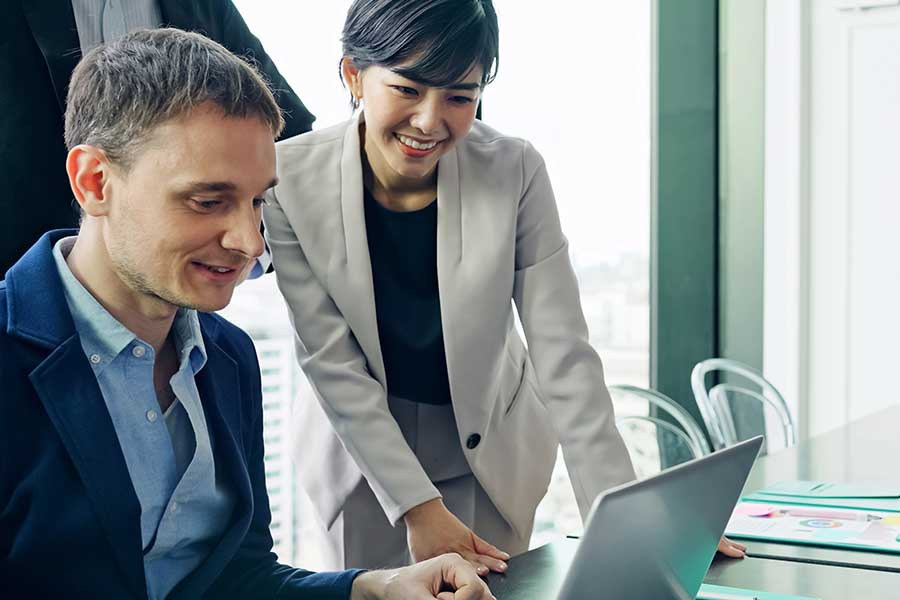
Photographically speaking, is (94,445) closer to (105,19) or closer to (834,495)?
(105,19)

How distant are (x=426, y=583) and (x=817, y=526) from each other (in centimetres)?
69

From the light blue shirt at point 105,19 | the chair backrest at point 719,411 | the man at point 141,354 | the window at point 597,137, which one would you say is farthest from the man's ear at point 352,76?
the chair backrest at point 719,411

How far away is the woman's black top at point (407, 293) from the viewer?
1.78 m

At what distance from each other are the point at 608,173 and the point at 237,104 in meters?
2.96

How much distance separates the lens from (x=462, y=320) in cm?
174

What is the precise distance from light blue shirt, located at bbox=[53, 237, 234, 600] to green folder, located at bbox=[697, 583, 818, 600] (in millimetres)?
561

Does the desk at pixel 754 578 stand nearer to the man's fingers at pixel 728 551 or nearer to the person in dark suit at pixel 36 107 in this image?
the man's fingers at pixel 728 551

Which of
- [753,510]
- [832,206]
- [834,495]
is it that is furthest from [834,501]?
[832,206]

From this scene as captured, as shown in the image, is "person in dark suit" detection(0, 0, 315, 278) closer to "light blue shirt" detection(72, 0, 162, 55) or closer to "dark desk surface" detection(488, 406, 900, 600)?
"light blue shirt" detection(72, 0, 162, 55)

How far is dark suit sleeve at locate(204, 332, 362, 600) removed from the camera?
1.31m

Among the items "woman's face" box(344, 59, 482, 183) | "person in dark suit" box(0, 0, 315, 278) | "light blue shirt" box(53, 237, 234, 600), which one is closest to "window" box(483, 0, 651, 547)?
"woman's face" box(344, 59, 482, 183)

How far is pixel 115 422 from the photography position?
1.18 meters

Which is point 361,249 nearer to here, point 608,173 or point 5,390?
point 5,390

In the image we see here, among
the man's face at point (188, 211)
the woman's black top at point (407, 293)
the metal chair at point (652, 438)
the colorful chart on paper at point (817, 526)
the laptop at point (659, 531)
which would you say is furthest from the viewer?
the metal chair at point (652, 438)
